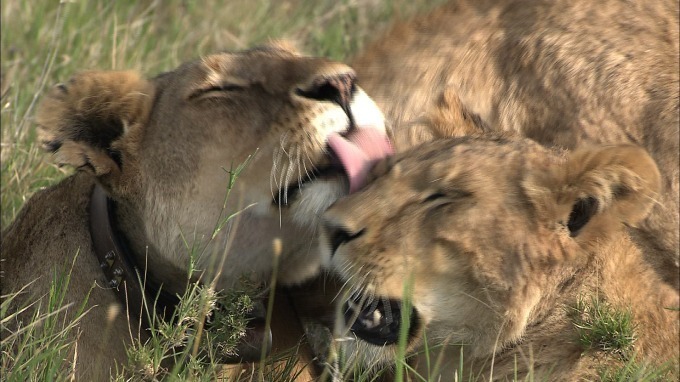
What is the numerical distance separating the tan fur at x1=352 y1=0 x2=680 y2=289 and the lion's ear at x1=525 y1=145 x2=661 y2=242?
452 millimetres

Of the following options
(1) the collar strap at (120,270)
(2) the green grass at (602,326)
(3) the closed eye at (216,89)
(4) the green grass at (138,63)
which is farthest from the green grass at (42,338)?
(2) the green grass at (602,326)

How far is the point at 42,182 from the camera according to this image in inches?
168

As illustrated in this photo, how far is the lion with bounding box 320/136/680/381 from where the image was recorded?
255cm

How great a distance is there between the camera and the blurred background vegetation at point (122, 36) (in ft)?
14.1

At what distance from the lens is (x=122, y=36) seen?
5.30m

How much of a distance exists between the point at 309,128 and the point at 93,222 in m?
0.69

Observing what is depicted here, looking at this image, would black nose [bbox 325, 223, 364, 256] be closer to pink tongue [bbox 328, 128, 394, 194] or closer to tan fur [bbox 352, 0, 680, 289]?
pink tongue [bbox 328, 128, 394, 194]

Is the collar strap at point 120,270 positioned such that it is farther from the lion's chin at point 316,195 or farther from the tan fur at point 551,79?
the tan fur at point 551,79

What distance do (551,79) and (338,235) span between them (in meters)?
1.10

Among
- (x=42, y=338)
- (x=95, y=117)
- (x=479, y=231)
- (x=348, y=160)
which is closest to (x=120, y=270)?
(x=42, y=338)

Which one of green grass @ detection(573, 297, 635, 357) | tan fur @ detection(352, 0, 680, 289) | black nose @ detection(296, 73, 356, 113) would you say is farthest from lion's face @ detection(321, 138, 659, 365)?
tan fur @ detection(352, 0, 680, 289)

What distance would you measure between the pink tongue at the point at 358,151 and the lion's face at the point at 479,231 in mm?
112

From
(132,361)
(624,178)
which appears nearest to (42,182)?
(132,361)

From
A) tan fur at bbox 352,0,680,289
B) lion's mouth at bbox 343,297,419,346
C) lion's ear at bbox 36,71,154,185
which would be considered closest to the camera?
lion's mouth at bbox 343,297,419,346
